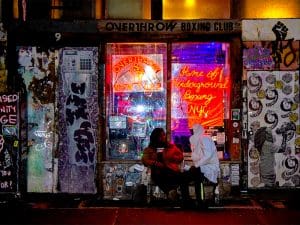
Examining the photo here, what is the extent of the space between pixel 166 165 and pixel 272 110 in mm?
2581

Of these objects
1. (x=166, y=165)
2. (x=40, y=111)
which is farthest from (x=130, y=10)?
(x=166, y=165)

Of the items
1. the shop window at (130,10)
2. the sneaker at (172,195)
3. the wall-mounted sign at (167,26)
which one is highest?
the shop window at (130,10)

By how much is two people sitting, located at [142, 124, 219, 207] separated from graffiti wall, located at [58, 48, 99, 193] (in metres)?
1.53

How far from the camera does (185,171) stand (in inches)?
446

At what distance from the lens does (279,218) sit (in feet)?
34.2

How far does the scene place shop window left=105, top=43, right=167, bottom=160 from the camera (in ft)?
41.2

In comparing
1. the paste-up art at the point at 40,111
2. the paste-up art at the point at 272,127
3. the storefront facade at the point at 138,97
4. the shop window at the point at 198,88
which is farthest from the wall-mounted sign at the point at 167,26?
the paste-up art at the point at 40,111

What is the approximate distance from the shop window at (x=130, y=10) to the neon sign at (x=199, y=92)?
128 centimetres

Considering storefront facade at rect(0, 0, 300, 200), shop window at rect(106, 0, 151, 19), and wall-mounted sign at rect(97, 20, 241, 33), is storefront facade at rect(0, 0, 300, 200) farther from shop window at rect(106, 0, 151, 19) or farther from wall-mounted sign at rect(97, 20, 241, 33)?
shop window at rect(106, 0, 151, 19)

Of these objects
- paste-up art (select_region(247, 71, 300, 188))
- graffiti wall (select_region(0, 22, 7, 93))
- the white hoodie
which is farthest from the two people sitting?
graffiti wall (select_region(0, 22, 7, 93))

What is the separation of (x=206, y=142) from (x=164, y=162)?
0.88 meters

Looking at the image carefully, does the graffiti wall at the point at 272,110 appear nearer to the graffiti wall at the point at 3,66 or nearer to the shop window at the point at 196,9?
the shop window at the point at 196,9

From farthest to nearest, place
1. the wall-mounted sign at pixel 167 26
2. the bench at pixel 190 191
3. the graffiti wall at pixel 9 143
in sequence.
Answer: the wall-mounted sign at pixel 167 26, the graffiti wall at pixel 9 143, the bench at pixel 190 191

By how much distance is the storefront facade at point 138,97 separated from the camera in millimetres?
12219
